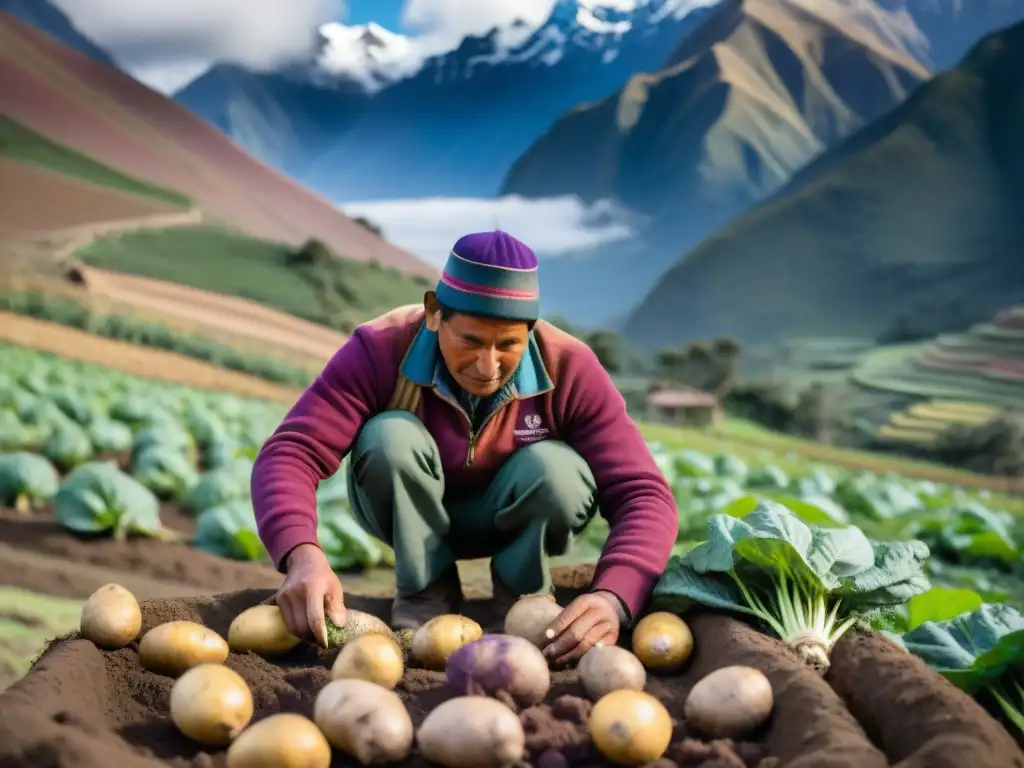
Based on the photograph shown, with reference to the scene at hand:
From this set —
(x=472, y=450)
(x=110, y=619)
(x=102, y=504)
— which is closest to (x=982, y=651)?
(x=472, y=450)

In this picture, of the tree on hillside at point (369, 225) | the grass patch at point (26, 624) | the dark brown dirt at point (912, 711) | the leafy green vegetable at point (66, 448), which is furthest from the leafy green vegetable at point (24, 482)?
the tree on hillside at point (369, 225)

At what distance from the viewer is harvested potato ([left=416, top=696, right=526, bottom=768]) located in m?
1.49

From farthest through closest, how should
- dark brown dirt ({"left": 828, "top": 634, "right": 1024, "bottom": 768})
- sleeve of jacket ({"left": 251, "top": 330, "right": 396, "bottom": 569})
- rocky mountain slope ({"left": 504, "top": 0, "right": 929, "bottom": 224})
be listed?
1. rocky mountain slope ({"left": 504, "top": 0, "right": 929, "bottom": 224})
2. sleeve of jacket ({"left": 251, "top": 330, "right": 396, "bottom": 569})
3. dark brown dirt ({"left": 828, "top": 634, "right": 1024, "bottom": 768})

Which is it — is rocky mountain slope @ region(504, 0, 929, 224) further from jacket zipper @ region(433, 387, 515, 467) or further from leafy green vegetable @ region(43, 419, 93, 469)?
jacket zipper @ region(433, 387, 515, 467)

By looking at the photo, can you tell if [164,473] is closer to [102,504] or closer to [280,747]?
[102,504]

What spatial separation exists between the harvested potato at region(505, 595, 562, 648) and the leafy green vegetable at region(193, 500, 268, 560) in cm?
208

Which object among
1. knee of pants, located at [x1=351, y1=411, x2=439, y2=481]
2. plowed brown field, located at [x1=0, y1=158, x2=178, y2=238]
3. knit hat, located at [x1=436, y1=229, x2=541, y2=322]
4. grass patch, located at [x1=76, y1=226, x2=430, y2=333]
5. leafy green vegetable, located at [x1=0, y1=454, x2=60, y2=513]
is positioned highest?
knit hat, located at [x1=436, y1=229, x2=541, y2=322]

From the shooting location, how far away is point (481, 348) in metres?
2.08

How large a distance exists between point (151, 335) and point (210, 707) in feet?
21.9

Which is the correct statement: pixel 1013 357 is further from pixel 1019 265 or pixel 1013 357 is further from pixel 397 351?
pixel 397 351

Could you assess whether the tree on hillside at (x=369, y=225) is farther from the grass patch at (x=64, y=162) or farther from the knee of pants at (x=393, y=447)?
the knee of pants at (x=393, y=447)

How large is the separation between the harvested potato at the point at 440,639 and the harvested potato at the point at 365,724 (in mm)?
429

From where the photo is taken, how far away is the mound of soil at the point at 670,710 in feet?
4.62

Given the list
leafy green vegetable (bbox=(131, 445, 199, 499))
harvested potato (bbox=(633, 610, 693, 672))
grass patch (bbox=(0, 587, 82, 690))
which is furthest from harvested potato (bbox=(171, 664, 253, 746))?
leafy green vegetable (bbox=(131, 445, 199, 499))
